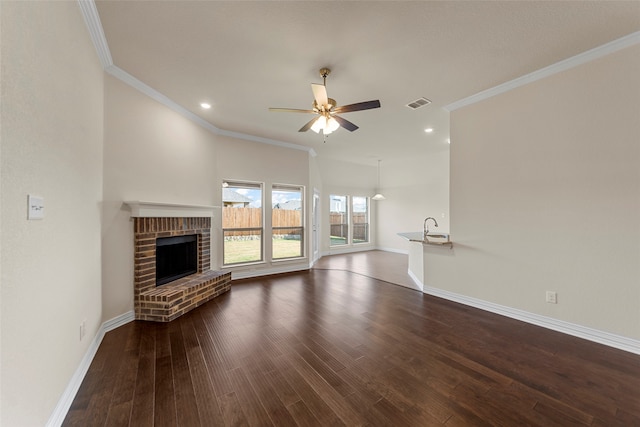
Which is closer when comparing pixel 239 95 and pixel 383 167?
pixel 239 95

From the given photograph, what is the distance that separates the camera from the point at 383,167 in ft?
29.1

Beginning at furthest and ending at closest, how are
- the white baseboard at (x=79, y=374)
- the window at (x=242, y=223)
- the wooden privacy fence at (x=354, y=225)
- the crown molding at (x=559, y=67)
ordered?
the wooden privacy fence at (x=354, y=225) → the window at (x=242, y=223) → the crown molding at (x=559, y=67) → the white baseboard at (x=79, y=374)

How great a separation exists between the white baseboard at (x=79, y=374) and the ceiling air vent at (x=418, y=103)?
4.78 m

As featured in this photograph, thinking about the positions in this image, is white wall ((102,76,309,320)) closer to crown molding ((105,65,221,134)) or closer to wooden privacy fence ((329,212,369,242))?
crown molding ((105,65,221,134))

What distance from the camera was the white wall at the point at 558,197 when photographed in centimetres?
241

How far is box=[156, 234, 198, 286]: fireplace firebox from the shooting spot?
11.7 ft

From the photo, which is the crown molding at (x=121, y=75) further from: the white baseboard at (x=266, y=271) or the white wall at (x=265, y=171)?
the white baseboard at (x=266, y=271)

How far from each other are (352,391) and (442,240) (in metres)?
2.93

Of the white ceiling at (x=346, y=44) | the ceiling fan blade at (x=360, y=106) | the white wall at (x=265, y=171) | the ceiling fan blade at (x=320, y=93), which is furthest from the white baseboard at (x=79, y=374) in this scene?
the ceiling fan blade at (x=360, y=106)

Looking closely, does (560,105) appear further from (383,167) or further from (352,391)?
(383,167)

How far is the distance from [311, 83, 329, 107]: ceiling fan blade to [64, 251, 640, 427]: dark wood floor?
2615 millimetres

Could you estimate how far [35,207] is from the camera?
1.31 meters

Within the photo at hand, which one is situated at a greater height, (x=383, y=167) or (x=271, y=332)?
(x=383, y=167)

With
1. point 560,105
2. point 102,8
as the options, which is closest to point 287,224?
point 102,8
